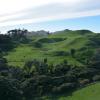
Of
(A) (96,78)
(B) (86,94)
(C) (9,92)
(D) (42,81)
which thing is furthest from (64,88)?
(C) (9,92)

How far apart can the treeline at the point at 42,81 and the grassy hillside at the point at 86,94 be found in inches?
104

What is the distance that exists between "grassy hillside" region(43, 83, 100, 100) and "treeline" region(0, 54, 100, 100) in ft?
8.68

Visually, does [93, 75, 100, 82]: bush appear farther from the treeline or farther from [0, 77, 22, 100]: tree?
[0, 77, 22, 100]: tree

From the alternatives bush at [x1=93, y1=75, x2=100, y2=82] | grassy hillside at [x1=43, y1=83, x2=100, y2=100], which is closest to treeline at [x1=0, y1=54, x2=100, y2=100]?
bush at [x1=93, y1=75, x2=100, y2=82]

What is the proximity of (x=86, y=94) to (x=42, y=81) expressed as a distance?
1235 cm

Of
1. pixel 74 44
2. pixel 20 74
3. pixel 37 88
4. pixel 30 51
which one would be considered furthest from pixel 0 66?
pixel 74 44

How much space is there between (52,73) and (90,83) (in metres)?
15.3

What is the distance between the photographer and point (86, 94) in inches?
2827

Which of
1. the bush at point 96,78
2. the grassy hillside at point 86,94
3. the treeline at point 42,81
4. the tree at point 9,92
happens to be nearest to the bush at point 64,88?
the treeline at point 42,81

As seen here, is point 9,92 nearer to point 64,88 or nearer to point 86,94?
point 64,88

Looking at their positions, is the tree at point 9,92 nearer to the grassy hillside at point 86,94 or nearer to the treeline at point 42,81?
the treeline at point 42,81

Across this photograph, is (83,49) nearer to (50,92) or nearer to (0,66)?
(0,66)

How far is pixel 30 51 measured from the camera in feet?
474

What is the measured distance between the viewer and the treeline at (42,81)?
2919 inches
